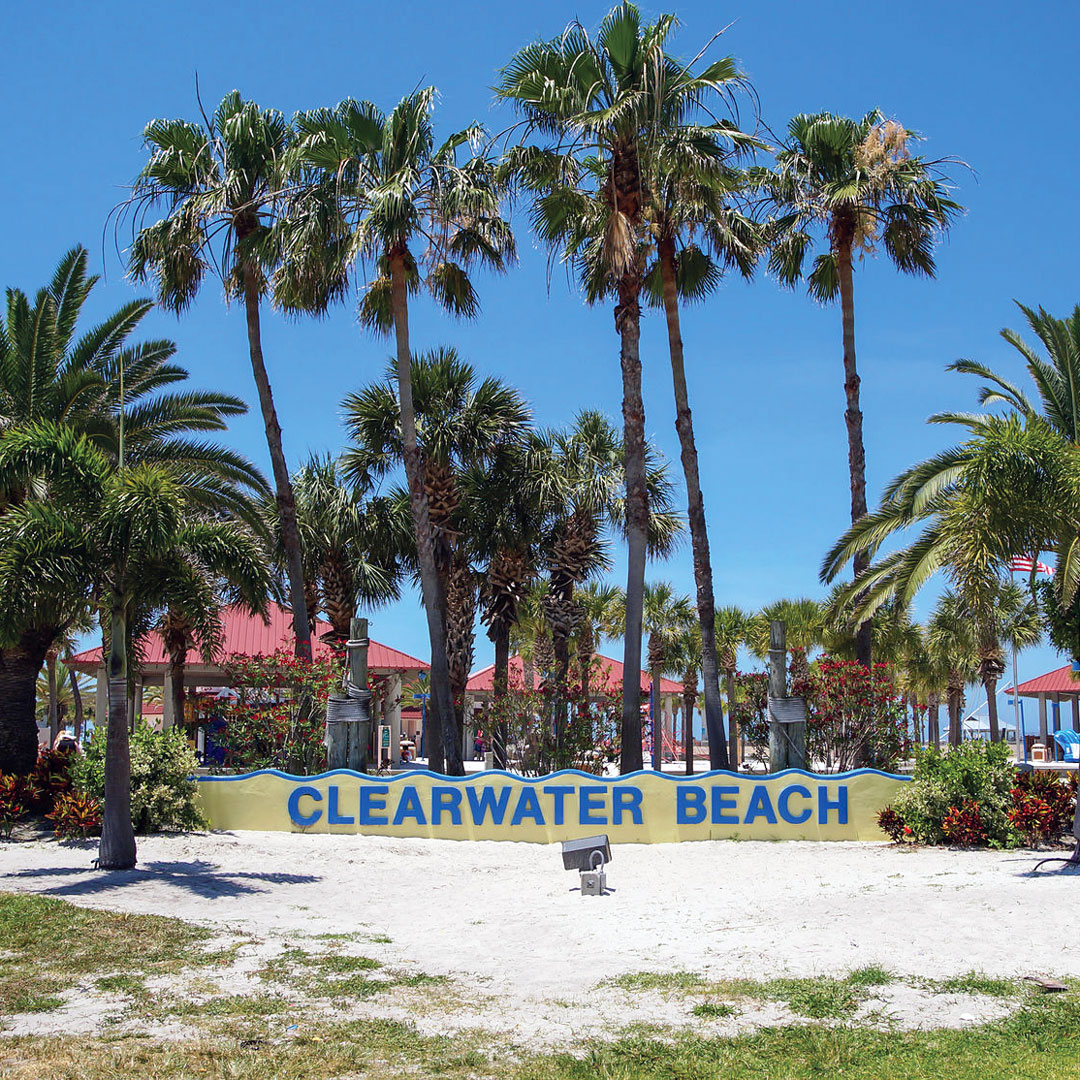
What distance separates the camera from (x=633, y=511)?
61.0 feet

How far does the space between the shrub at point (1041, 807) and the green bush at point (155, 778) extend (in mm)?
10814

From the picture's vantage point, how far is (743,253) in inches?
860

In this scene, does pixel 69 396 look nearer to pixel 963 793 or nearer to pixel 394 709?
pixel 963 793

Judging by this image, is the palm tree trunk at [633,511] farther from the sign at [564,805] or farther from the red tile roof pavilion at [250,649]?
the red tile roof pavilion at [250,649]

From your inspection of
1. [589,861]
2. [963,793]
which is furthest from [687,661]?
[589,861]

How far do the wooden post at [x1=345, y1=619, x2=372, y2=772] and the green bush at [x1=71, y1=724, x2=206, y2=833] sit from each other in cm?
225

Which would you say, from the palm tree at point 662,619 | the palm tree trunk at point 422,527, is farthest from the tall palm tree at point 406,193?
the palm tree at point 662,619

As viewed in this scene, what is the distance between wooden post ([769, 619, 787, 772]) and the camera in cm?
1627

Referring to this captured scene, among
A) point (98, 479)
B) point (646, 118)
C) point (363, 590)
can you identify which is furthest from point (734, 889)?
point (363, 590)

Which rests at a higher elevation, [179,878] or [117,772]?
[117,772]

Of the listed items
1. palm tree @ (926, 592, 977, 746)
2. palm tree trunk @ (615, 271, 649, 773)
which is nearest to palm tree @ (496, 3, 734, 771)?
palm tree trunk @ (615, 271, 649, 773)

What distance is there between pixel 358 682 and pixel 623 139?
389 inches

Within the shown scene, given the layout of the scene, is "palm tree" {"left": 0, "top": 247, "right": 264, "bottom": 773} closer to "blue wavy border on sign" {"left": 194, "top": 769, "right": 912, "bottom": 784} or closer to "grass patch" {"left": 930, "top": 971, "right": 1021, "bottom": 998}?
"blue wavy border on sign" {"left": 194, "top": 769, "right": 912, "bottom": 784}

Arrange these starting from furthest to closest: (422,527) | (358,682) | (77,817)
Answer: (422,527)
(358,682)
(77,817)
